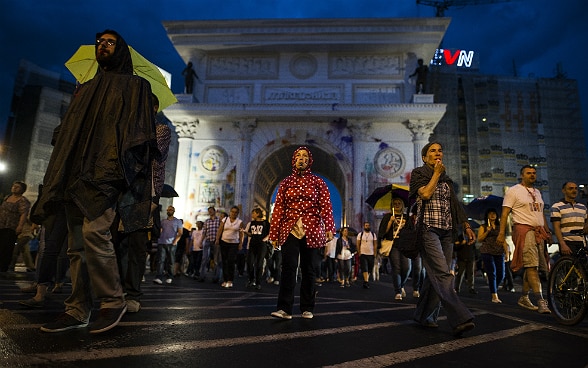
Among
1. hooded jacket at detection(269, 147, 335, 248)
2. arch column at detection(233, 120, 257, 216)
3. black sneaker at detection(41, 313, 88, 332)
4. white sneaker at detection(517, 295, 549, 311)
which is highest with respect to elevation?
arch column at detection(233, 120, 257, 216)

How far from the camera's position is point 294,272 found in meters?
4.09

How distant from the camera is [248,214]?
68.3ft

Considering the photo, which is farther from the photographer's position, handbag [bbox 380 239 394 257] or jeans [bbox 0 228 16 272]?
jeans [bbox 0 228 16 272]

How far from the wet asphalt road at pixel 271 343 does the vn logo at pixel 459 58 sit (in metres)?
49.5

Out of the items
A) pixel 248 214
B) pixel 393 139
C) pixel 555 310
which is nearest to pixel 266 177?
pixel 248 214

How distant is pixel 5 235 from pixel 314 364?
876 centimetres

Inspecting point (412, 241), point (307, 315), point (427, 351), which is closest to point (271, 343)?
point (427, 351)

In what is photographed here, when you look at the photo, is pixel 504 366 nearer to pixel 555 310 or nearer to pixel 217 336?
pixel 217 336

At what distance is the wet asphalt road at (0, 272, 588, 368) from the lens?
2217mm

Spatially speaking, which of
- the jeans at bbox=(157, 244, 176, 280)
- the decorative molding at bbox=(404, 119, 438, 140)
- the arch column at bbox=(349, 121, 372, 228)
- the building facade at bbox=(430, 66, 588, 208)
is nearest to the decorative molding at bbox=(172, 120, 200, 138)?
the arch column at bbox=(349, 121, 372, 228)

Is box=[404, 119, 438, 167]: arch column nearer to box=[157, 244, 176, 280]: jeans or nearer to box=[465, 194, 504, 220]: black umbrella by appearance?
box=[465, 194, 504, 220]: black umbrella

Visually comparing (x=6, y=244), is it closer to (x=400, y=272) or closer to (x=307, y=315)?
(x=307, y=315)

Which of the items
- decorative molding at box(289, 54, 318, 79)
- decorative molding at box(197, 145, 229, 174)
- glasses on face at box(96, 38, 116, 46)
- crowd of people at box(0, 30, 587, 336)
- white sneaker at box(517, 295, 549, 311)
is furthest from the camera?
decorative molding at box(289, 54, 318, 79)

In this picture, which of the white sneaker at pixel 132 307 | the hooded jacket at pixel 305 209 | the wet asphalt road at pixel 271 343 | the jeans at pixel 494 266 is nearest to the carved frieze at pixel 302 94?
the jeans at pixel 494 266
